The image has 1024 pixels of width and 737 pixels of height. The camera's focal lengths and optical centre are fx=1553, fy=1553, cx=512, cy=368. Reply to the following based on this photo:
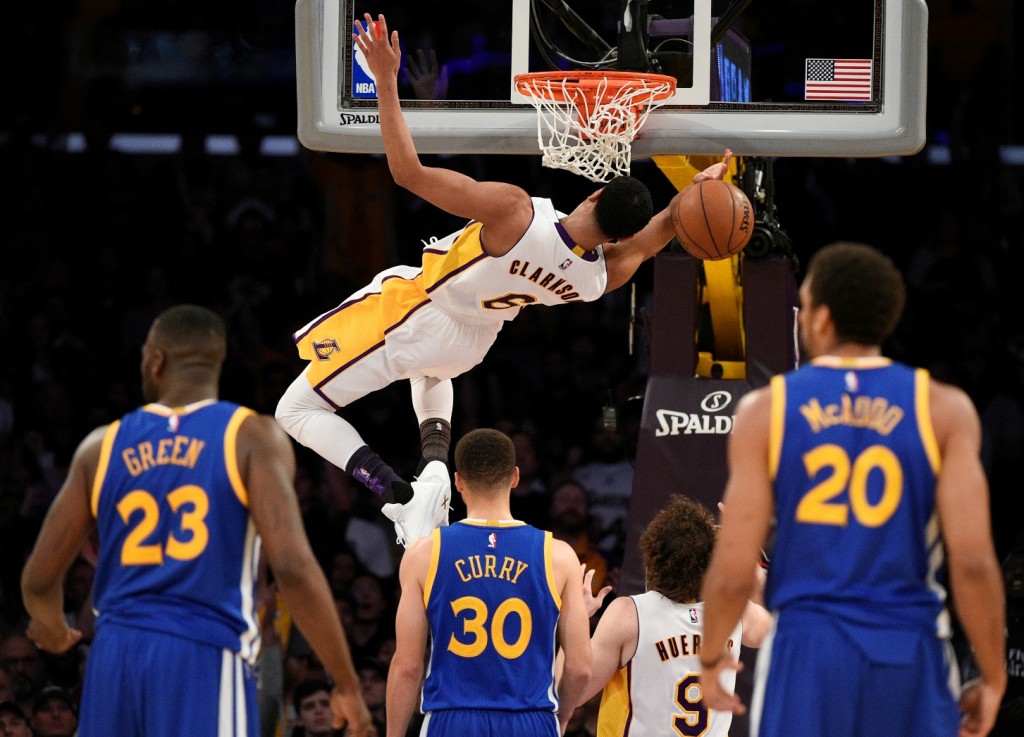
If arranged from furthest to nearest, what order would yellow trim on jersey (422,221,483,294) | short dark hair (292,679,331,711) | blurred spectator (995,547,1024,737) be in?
short dark hair (292,679,331,711), blurred spectator (995,547,1024,737), yellow trim on jersey (422,221,483,294)

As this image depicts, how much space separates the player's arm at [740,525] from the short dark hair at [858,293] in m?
0.31

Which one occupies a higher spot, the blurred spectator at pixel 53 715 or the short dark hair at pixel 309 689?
the short dark hair at pixel 309 689

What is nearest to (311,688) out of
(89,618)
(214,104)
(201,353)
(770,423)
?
(89,618)

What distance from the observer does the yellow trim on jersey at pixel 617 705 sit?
598 cm

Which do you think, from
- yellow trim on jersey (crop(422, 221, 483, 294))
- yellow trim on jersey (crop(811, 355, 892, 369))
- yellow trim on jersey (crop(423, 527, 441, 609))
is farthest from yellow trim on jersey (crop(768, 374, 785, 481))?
yellow trim on jersey (crop(422, 221, 483, 294))

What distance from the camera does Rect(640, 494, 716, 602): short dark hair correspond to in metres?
5.90

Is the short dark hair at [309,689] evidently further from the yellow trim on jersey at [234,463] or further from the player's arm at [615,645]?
the yellow trim on jersey at [234,463]

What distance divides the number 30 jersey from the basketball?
2772mm

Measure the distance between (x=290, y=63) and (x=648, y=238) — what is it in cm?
778

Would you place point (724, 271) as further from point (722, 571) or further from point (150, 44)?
point (150, 44)

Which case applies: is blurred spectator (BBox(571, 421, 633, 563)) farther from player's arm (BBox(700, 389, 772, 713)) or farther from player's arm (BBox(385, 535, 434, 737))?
player's arm (BBox(700, 389, 772, 713))

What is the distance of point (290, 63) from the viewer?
13.8 metres

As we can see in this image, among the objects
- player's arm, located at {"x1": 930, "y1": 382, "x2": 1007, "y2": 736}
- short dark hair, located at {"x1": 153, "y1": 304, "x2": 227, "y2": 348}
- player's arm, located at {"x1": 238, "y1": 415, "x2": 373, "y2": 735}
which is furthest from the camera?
short dark hair, located at {"x1": 153, "y1": 304, "x2": 227, "y2": 348}

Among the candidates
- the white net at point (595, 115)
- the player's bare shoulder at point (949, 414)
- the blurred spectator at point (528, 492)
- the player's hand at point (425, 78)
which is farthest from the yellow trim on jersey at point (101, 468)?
the blurred spectator at point (528, 492)
